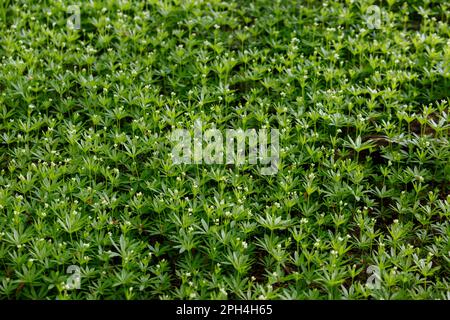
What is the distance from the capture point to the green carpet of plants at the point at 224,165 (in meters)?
5.44

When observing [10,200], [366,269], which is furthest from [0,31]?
[366,269]

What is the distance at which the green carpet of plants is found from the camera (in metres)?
5.44

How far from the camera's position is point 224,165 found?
638 cm

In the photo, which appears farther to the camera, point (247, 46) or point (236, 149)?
point (247, 46)

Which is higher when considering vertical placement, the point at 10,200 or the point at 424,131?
the point at 424,131
